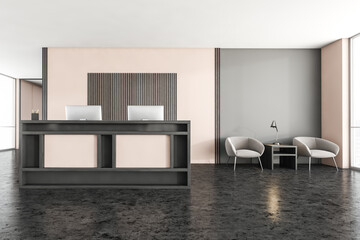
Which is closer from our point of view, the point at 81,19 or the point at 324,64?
the point at 81,19

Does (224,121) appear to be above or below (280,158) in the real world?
above

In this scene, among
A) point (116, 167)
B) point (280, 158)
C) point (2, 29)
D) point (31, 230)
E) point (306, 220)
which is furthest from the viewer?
point (280, 158)

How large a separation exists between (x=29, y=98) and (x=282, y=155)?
11.8m

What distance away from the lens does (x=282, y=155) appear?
19.3 feet

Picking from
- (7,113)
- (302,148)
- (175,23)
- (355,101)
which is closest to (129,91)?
(175,23)

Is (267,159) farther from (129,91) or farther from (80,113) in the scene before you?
(80,113)

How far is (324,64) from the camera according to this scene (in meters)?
6.86

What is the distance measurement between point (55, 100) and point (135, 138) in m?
4.11

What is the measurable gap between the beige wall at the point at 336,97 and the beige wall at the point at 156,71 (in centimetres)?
302

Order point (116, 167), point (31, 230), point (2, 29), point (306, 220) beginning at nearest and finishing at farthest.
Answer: point (31, 230), point (306, 220), point (116, 167), point (2, 29)

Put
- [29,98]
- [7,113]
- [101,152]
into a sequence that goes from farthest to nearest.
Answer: [29,98] < [7,113] < [101,152]

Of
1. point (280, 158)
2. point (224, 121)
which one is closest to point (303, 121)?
point (280, 158)

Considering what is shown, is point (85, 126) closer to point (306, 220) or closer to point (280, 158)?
point (306, 220)

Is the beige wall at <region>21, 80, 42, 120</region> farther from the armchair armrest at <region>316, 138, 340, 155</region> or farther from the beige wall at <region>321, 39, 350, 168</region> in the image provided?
the beige wall at <region>321, 39, 350, 168</region>
